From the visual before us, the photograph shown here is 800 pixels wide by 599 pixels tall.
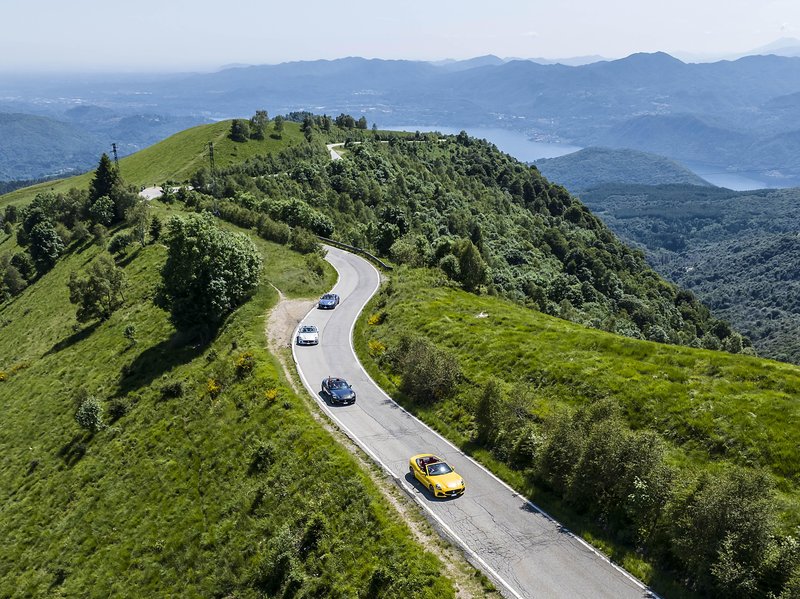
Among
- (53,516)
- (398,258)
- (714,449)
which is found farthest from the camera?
(398,258)

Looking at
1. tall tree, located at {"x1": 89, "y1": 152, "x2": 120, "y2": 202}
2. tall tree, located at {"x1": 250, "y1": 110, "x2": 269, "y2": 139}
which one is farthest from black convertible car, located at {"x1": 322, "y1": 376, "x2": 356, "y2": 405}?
tall tree, located at {"x1": 250, "y1": 110, "x2": 269, "y2": 139}

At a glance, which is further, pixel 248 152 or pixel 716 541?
pixel 248 152

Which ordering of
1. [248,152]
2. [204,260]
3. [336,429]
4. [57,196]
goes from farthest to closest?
[248,152] → [57,196] → [204,260] → [336,429]

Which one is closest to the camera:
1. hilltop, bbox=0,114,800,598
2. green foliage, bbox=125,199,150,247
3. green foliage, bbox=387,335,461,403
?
hilltop, bbox=0,114,800,598

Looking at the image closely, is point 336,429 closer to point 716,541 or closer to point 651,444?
point 651,444

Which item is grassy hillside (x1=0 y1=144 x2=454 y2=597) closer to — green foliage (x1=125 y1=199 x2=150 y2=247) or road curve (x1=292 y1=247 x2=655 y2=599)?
road curve (x1=292 y1=247 x2=655 y2=599)

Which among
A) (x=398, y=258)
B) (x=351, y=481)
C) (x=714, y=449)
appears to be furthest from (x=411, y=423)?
(x=398, y=258)

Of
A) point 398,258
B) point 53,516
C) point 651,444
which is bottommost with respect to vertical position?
point 53,516
